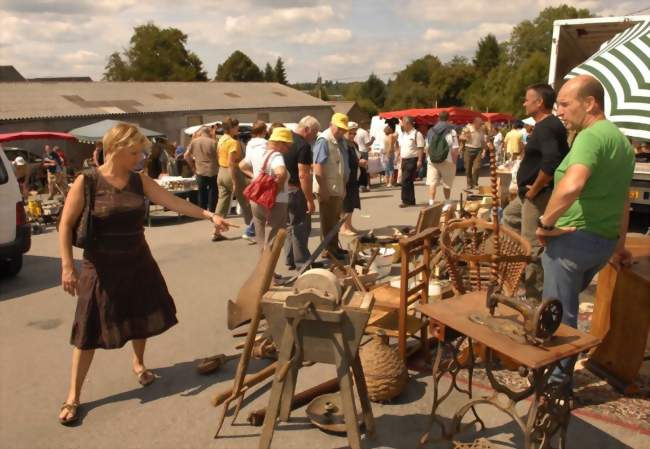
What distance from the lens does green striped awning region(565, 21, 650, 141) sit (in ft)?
14.9

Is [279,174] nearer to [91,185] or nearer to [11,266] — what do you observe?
[91,185]

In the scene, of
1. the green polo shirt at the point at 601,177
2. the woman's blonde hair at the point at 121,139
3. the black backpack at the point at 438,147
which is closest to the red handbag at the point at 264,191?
the woman's blonde hair at the point at 121,139

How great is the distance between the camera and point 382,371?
368cm

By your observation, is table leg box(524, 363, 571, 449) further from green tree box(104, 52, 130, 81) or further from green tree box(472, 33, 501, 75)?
green tree box(472, 33, 501, 75)

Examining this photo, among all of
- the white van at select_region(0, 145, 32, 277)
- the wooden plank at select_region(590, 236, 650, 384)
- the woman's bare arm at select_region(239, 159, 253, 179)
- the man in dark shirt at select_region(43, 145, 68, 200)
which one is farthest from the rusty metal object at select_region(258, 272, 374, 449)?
the man in dark shirt at select_region(43, 145, 68, 200)

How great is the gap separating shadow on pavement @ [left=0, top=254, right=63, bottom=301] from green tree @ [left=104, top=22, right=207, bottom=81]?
5777cm

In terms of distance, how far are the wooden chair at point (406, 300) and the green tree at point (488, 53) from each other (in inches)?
3382

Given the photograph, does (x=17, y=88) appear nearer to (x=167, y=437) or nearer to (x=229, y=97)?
(x=229, y=97)

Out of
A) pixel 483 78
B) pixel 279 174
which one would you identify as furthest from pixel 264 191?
pixel 483 78

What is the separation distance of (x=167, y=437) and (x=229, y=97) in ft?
114

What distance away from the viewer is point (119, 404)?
3873 mm

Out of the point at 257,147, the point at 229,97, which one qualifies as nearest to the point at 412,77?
the point at 229,97

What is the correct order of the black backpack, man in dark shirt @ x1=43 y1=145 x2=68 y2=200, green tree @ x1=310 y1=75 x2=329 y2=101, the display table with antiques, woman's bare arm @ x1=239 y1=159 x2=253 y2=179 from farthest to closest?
green tree @ x1=310 y1=75 x2=329 y2=101 → man in dark shirt @ x1=43 y1=145 x2=68 y2=200 → the display table with antiques → the black backpack → woman's bare arm @ x1=239 y1=159 x2=253 y2=179

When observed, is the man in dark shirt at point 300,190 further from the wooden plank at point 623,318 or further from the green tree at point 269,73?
the green tree at point 269,73
